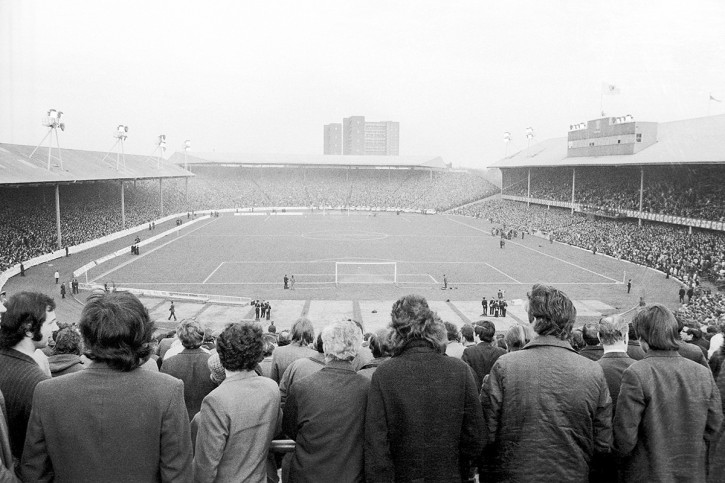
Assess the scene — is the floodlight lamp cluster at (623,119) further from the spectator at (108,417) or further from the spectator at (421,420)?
the spectator at (108,417)

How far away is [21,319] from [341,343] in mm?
2406

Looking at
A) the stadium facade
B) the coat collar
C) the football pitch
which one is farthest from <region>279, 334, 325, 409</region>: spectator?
the stadium facade

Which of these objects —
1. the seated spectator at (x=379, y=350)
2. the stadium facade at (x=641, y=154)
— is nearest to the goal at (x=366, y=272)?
the stadium facade at (x=641, y=154)

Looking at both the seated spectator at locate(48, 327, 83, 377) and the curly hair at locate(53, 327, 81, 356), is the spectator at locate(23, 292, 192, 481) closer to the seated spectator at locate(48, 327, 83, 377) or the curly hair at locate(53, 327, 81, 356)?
the seated spectator at locate(48, 327, 83, 377)

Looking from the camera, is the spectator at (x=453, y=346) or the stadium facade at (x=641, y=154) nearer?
the spectator at (x=453, y=346)

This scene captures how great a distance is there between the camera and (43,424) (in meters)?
3.74

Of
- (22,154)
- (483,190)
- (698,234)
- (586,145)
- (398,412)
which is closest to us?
(398,412)

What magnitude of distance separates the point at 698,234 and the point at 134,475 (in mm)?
49971

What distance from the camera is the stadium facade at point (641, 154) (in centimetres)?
4831

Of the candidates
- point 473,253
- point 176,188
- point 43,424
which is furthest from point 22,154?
point 43,424

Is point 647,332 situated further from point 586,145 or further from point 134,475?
point 586,145

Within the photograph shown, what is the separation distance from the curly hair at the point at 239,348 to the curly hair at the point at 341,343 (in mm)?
501

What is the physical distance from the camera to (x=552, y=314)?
4551mm

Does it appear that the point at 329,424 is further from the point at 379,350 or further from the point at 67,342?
the point at 67,342
